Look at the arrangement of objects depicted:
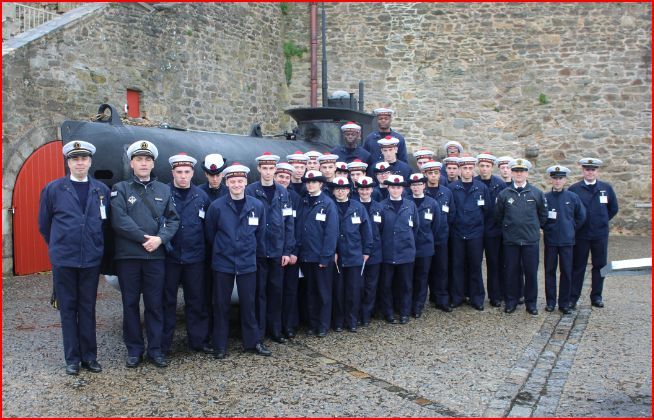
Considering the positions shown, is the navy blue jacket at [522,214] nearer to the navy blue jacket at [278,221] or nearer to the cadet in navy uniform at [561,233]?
the cadet in navy uniform at [561,233]

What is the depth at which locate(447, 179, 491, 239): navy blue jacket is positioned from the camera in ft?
27.2

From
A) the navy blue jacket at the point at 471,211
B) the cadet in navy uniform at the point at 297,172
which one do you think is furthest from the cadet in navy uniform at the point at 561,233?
the cadet in navy uniform at the point at 297,172

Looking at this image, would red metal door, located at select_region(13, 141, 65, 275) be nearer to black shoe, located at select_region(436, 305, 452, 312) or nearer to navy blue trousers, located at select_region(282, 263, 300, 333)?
navy blue trousers, located at select_region(282, 263, 300, 333)

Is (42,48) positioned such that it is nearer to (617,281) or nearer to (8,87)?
(8,87)

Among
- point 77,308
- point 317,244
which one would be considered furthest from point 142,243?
point 317,244

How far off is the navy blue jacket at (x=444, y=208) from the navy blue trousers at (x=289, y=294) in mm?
2107

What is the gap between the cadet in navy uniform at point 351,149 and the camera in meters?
8.77

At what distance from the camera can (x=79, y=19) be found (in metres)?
11.0

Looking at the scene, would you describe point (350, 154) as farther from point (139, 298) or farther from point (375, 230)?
point (139, 298)

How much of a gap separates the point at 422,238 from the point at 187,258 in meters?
3.01

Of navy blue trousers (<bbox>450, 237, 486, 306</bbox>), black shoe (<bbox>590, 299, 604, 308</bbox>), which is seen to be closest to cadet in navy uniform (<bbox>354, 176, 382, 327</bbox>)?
navy blue trousers (<bbox>450, 237, 486, 306</bbox>)

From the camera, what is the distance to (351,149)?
348 inches

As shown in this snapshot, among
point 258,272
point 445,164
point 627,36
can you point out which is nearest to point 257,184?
point 258,272

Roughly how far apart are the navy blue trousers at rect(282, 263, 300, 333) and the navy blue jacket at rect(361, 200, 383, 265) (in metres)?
0.93
